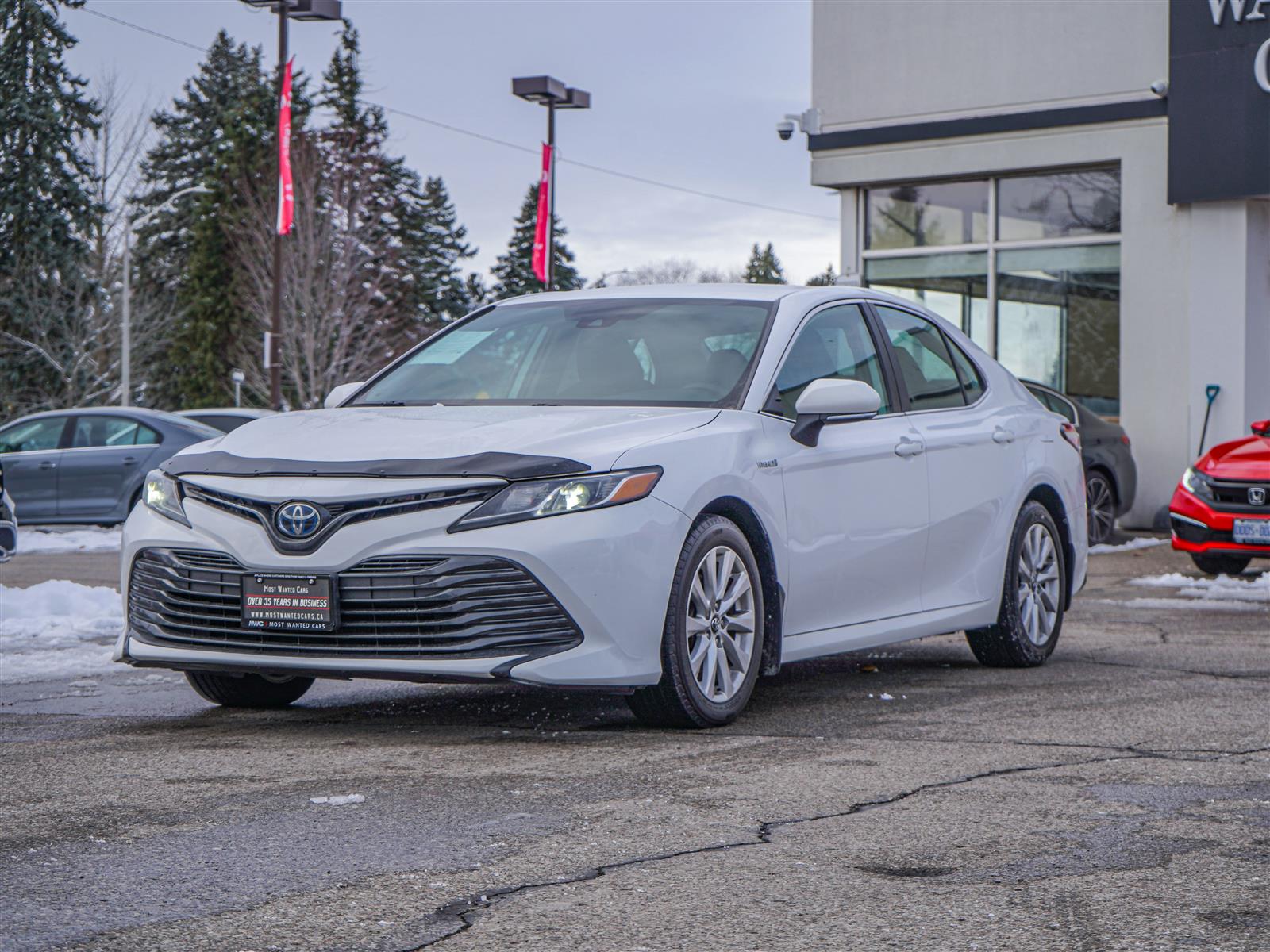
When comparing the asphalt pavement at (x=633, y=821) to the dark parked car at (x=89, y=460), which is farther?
the dark parked car at (x=89, y=460)

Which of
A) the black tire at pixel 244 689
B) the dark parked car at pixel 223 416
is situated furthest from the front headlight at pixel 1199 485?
the dark parked car at pixel 223 416

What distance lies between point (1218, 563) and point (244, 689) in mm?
9049

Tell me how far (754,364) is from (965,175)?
557 inches

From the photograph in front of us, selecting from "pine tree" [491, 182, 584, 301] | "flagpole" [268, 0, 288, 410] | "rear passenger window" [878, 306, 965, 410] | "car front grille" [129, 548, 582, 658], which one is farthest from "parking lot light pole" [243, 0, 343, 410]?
"pine tree" [491, 182, 584, 301]

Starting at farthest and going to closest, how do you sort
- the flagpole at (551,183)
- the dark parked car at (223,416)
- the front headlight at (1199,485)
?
the flagpole at (551,183)
the dark parked car at (223,416)
the front headlight at (1199,485)

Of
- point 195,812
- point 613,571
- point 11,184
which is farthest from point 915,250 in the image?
point 11,184

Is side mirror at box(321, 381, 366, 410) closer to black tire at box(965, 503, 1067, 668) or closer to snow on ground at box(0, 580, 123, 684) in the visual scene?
snow on ground at box(0, 580, 123, 684)

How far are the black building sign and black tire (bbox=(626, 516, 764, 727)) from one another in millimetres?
13071

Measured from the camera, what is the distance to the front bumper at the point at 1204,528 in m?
12.6

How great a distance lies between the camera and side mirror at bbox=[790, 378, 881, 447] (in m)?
6.34

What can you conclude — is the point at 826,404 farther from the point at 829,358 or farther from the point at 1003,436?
the point at 1003,436

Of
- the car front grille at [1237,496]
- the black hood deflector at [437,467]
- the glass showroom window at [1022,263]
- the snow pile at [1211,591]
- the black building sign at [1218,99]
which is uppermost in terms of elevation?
the black building sign at [1218,99]

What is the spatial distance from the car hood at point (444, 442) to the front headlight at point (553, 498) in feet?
0.13

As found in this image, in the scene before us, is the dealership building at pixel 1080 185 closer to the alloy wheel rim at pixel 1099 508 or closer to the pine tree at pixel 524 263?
the alloy wheel rim at pixel 1099 508
